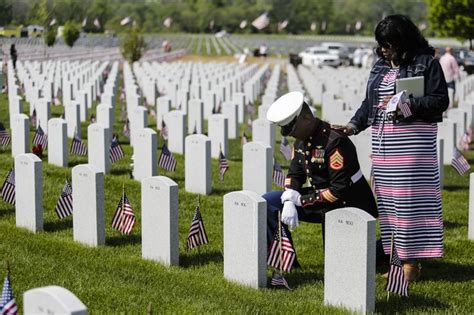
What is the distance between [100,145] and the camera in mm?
12117

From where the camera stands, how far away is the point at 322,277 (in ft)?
23.8

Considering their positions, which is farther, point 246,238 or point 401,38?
point 246,238

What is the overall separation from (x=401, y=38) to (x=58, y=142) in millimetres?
7075

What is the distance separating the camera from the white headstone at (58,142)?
12531 millimetres

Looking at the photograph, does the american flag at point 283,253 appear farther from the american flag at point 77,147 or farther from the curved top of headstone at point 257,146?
the american flag at point 77,147

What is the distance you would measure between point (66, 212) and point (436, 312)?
3.92 metres

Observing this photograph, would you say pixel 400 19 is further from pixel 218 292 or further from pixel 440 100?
pixel 218 292

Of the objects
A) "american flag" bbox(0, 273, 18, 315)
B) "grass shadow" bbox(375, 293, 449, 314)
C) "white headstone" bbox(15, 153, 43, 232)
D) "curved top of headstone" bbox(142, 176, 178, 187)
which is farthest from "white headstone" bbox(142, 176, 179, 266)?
"american flag" bbox(0, 273, 18, 315)

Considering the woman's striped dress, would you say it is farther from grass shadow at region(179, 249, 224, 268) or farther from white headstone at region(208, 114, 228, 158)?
white headstone at region(208, 114, 228, 158)

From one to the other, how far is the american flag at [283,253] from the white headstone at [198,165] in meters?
3.97

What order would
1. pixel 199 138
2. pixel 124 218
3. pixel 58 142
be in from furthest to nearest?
pixel 58 142 < pixel 199 138 < pixel 124 218

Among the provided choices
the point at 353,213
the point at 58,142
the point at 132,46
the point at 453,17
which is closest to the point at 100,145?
the point at 58,142

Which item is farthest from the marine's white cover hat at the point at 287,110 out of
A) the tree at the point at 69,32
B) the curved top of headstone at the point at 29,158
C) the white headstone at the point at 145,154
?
the tree at the point at 69,32

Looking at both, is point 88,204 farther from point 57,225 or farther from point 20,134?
point 20,134
